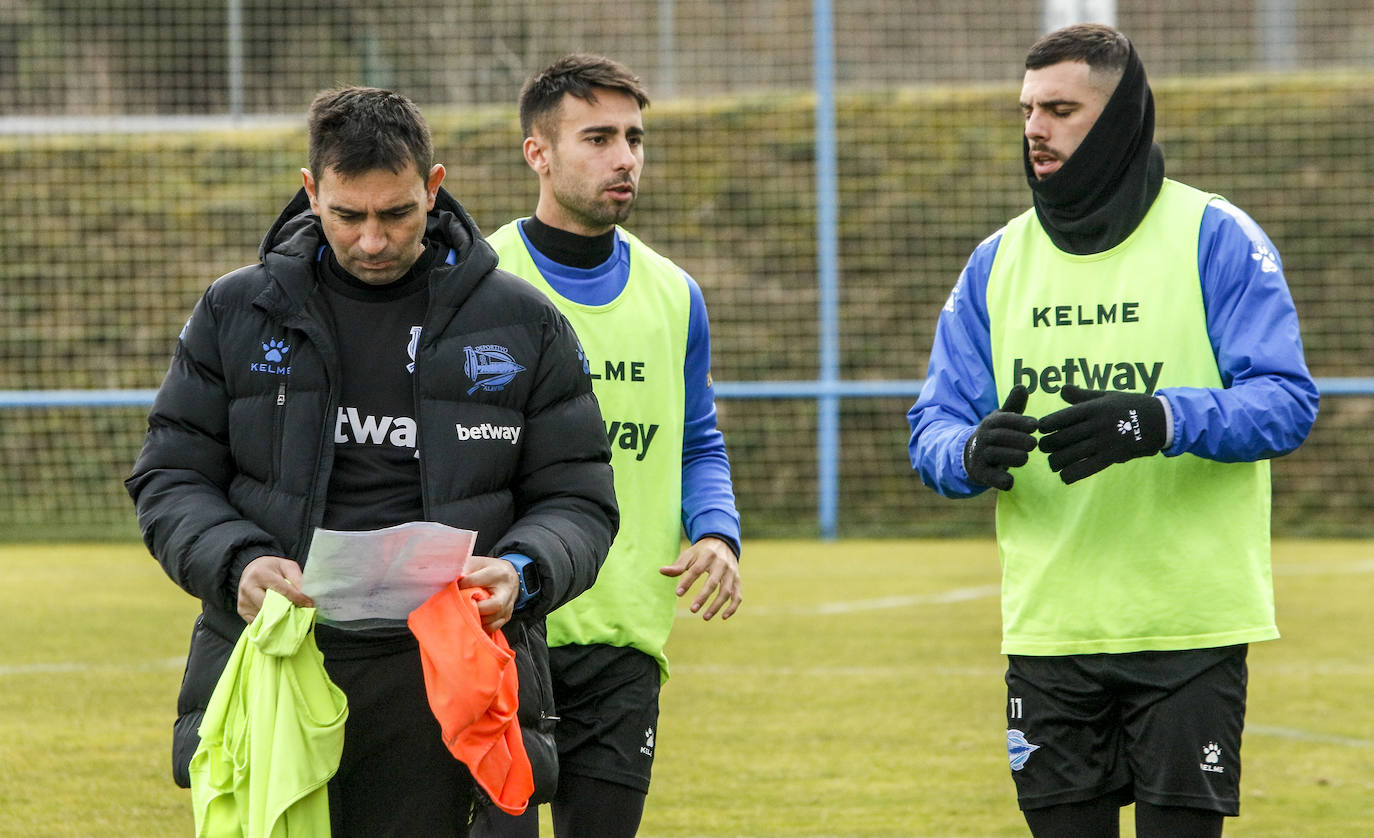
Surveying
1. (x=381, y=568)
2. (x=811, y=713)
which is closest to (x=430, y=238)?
(x=381, y=568)

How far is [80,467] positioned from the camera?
605 inches

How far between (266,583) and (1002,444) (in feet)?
4.75

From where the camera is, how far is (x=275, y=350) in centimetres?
295

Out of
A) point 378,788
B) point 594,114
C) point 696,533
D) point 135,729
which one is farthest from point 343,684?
point 135,729

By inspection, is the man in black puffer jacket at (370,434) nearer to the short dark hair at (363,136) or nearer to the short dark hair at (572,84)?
the short dark hair at (363,136)

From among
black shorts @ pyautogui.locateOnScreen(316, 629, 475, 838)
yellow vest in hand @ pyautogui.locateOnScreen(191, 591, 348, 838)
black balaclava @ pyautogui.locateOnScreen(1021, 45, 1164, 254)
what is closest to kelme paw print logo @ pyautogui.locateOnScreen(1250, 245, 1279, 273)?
black balaclava @ pyautogui.locateOnScreen(1021, 45, 1164, 254)

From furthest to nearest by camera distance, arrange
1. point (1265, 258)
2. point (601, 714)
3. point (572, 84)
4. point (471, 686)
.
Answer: point (572, 84) → point (601, 714) → point (1265, 258) → point (471, 686)

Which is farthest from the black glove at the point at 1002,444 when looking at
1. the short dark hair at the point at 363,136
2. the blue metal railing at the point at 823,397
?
the blue metal railing at the point at 823,397

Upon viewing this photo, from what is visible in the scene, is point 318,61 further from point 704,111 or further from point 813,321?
point 813,321

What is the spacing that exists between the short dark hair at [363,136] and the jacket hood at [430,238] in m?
0.13

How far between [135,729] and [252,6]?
11.4m

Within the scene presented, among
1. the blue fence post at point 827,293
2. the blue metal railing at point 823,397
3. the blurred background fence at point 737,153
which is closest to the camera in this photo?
the blue metal railing at point 823,397

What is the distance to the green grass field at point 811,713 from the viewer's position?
5.64m

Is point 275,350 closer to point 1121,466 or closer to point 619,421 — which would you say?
point 619,421
